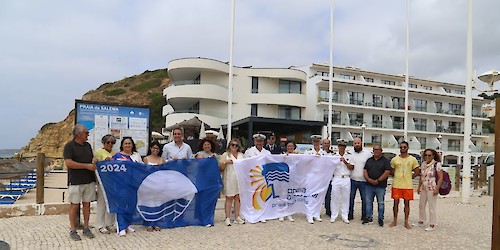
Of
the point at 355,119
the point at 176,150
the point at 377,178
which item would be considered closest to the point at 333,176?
the point at 377,178

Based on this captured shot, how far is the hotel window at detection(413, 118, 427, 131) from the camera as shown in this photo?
4969cm

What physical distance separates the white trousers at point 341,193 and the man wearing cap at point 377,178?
44 centimetres

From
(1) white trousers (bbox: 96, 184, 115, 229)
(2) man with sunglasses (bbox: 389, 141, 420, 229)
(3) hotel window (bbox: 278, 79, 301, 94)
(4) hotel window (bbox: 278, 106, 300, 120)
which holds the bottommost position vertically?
(1) white trousers (bbox: 96, 184, 115, 229)

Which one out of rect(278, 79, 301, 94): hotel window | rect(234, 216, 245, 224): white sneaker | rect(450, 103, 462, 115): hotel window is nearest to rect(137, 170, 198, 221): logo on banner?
rect(234, 216, 245, 224): white sneaker

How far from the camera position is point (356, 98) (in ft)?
151

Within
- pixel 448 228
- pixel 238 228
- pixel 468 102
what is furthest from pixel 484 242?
pixel 468 102

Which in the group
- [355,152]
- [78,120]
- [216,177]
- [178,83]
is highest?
[178,83]

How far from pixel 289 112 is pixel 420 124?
21.2 m

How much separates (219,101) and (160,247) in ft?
106

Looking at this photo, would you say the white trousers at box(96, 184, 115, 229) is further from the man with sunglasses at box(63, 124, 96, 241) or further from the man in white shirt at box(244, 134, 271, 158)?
the man in white shirt at box(244, 134, 271, 158)

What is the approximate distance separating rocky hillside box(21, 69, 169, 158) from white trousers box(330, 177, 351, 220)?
44961 millimetres

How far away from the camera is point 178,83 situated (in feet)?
128

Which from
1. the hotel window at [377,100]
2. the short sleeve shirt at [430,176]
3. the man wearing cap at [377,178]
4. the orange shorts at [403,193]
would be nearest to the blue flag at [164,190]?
the man wearing cap at [377,178]

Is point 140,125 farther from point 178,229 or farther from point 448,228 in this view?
point 448,228
